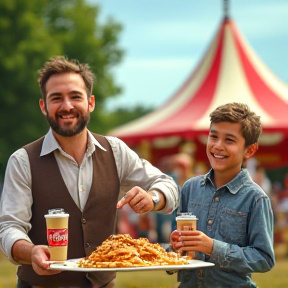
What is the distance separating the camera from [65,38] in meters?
38.1

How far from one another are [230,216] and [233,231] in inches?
2.8

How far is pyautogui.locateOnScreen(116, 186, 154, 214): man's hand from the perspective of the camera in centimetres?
413

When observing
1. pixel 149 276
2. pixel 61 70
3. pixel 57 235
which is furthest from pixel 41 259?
pixel 149 276

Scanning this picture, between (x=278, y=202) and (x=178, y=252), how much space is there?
14186 mm

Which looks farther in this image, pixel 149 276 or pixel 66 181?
pixel 149 276

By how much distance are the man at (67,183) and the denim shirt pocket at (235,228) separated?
1.43 feet

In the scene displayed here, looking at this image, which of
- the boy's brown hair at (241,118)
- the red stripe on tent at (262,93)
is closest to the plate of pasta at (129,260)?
the boy's brown hair at (241,118)

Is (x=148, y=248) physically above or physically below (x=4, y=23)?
below

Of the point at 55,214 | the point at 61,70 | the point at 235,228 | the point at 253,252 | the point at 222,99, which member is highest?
the point at 222,99

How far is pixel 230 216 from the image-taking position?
4.07 meters

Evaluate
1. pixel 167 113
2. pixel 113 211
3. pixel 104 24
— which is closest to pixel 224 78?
pixel 167 113

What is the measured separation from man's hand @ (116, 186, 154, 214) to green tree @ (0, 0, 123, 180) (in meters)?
29.2

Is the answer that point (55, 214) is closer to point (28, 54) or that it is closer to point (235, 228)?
point (235, 228)

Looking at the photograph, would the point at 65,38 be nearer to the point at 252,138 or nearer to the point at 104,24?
the point at 104,24
